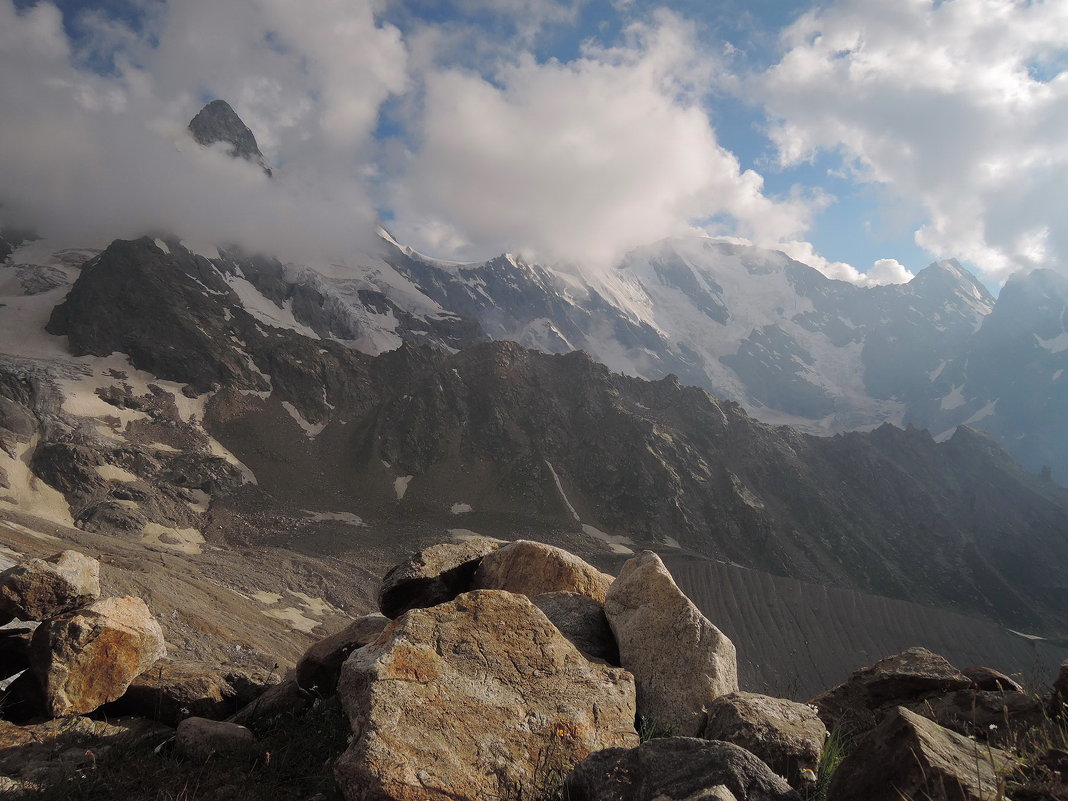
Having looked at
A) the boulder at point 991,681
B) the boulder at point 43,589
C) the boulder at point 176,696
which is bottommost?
the boulder at point 176,696

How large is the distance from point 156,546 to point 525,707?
284 feet

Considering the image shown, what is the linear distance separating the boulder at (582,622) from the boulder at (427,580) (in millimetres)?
2572

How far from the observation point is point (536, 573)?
449 inches

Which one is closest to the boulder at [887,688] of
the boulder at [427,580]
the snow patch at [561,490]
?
the boulder at [427,580]

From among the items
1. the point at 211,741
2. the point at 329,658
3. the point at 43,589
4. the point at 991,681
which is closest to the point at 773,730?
the point at 991,681

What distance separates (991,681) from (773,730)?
17.3 ft

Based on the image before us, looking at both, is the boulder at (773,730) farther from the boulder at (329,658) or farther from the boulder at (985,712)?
the boulder at (329,658)

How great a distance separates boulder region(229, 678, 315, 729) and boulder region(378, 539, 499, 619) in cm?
214

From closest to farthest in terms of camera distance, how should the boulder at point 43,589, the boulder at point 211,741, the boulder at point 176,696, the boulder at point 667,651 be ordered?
the boulder at point 211,741, the boulder at point 667,651, the boulder at point 176,696, the boulder at point 43,589

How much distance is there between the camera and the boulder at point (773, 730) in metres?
5.74

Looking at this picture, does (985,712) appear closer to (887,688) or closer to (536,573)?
(887,688)

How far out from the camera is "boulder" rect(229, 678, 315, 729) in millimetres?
8914

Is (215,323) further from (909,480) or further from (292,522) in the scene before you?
(909,480)

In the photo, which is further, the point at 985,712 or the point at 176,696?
the point at 176,696
